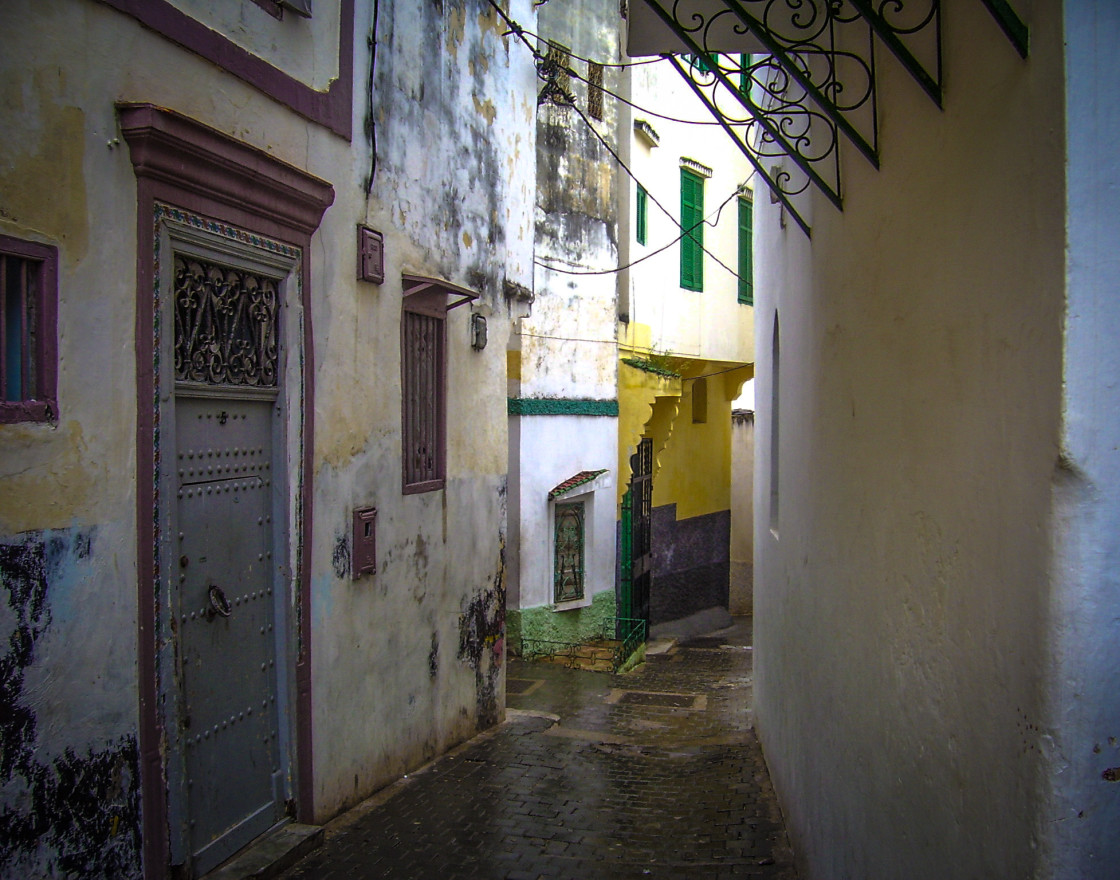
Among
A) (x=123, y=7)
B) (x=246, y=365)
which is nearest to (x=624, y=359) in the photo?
(x=246, y=365)

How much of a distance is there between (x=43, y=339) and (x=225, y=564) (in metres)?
1.65

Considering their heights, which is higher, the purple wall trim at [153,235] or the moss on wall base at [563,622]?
the purple wall trim at [153,235]

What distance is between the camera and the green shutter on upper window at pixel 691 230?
16.0 m

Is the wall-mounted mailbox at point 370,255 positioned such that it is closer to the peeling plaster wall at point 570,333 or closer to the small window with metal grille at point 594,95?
the peeling plaster wall at point 570,333

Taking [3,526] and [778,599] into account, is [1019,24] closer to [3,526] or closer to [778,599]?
[3,526]

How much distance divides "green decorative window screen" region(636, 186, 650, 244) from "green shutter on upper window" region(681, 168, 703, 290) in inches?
37.0

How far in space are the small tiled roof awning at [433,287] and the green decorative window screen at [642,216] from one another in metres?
7.91

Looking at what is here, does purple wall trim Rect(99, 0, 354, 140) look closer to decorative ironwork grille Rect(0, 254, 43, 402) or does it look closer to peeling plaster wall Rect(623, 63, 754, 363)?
decorative ironwork grille Rect(0, 254, 43, 402)

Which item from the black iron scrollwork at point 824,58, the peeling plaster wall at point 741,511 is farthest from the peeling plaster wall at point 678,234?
the black iron scrollwork at point 824,58

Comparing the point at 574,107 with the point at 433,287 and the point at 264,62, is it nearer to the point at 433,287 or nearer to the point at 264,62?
the point at 433,287

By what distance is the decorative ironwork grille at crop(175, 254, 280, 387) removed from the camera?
4.55 m

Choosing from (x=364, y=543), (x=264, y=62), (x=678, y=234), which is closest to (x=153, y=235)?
(x=264, y=62)

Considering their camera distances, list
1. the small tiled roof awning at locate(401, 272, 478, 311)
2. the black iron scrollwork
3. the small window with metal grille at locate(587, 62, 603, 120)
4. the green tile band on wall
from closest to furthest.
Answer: the black iron scrollwork
the small tiled roof awning at locate(401, 272, 478, 311)
the green tile band on wall
the small window with metal grille at locate(587, 62, 603, 120)

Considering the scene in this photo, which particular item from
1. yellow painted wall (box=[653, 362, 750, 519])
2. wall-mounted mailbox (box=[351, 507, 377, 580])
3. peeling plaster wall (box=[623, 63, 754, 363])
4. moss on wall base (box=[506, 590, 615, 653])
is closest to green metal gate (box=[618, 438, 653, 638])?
moss on wall base (box=[506, 590, 615, 653])
